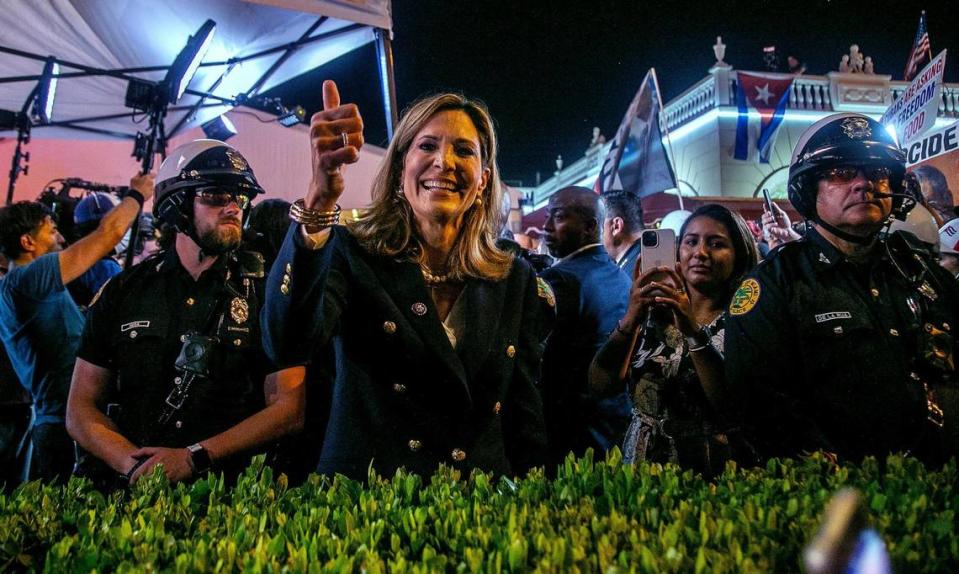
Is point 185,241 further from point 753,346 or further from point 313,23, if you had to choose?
point 313,23

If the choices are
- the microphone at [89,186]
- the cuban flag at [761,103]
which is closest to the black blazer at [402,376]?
the microphone at [89,186]

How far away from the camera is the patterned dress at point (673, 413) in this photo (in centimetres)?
313

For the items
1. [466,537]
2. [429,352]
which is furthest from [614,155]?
[466,537]

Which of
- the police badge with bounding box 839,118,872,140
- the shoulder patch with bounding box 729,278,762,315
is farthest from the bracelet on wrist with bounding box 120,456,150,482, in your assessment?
the police badge with bounding box 839,118,872,140

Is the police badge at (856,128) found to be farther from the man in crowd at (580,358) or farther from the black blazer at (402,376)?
the black blazer at (402,376)

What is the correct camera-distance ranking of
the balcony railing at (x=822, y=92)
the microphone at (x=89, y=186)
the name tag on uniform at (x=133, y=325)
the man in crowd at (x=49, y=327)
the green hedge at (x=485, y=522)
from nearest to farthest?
the green hedge at (x=485, y=522), the name tag on uniform at (x=133, y=325), the man in crowd at (x=49, y=327), the microphone at (x=89, y=186), the balcony railing at (x=822, y=92)

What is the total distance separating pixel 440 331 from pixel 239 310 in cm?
146

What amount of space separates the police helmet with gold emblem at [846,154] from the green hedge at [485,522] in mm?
1749

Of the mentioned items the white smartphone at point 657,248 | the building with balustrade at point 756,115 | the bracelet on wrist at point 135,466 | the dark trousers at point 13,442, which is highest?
the building with balustrade at point 756,115

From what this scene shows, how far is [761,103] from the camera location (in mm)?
19922

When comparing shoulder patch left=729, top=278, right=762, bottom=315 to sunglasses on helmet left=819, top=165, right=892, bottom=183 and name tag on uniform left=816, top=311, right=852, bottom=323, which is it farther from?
sunglasses on helmet left=819, top=165, right=892, bottom=183

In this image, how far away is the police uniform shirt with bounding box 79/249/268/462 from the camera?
9.77 ft

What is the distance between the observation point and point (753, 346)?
9.47 feet

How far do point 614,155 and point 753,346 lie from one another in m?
6.71
